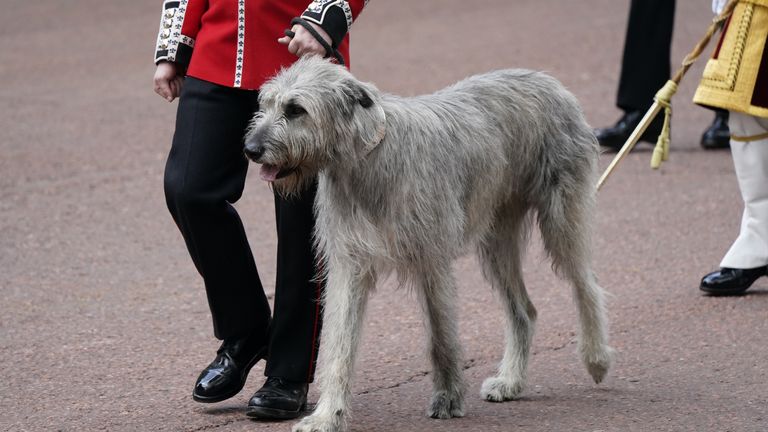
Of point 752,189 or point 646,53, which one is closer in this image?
point 752,189

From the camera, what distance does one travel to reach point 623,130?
34.8 ft

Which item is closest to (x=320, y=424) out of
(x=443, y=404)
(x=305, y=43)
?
(x=443, y=404)

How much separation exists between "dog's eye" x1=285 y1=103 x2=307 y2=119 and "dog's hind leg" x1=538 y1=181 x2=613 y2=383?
4.76 ft

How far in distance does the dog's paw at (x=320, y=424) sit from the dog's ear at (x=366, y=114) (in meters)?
1.00

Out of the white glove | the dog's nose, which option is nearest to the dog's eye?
the dog's nose

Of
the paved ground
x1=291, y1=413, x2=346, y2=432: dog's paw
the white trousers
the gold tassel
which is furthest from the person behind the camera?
the white trousers

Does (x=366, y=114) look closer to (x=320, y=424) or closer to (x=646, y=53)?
(x=320, y=424)

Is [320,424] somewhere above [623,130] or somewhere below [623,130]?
below

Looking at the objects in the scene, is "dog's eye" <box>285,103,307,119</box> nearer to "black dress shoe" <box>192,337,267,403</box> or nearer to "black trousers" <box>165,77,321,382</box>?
"black trousers" <box>165,77,321,382</box>

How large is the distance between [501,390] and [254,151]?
1.70 meters

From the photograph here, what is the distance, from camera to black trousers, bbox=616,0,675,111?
10.6 m

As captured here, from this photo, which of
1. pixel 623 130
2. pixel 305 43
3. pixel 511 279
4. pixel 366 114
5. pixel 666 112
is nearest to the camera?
pixel 366 114

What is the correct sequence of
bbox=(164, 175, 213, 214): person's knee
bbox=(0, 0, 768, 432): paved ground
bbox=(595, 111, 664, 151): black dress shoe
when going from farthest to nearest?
bbox=(595, 111, 664, 151): black dress shoe < bbox=(0, 0, 768, 432): paved ground < bbox=(164, 175, 213, 214): person's knee

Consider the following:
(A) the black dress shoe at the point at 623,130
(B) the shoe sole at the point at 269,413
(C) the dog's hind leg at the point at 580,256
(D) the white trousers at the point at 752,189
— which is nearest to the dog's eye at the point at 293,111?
(B) the shoe sole at the point at 269,413
